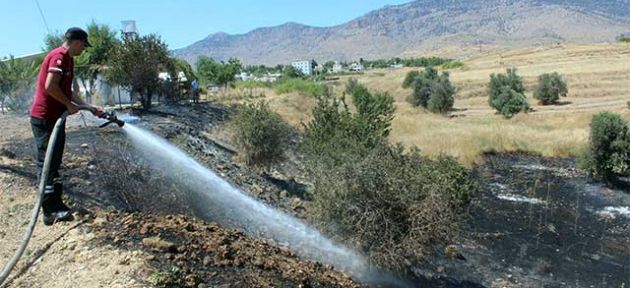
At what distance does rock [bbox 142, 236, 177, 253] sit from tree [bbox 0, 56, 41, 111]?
22.8m

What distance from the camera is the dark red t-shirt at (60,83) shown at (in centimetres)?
777

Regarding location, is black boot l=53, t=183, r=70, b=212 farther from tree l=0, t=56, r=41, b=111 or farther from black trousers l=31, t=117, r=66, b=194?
tree l=0, t=56, r=41, b=111

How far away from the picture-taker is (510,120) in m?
51.5

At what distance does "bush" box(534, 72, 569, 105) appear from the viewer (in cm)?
6406

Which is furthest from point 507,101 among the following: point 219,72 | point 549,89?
point 219,72

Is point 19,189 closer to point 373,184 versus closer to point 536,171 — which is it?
point 373,184

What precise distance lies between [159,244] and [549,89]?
62.6m

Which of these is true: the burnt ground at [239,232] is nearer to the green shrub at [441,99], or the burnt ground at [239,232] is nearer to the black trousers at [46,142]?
the black trousers at [46,142]

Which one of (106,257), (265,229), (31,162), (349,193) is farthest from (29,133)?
(106,257)

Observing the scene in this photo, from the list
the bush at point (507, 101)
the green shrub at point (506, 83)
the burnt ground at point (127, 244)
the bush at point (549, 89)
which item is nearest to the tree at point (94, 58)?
the burnt ground at point (127, 244)

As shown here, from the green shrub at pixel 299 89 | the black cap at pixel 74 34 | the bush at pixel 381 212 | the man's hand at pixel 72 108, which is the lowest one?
the bush at pixel 381 212

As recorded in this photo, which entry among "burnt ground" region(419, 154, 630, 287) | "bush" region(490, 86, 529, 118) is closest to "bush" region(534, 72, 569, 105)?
"bush" region(490, 86, 529, 118)

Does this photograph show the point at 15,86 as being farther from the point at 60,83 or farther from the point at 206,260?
the point at 206,260

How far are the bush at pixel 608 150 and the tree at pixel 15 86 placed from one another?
26353 mm
